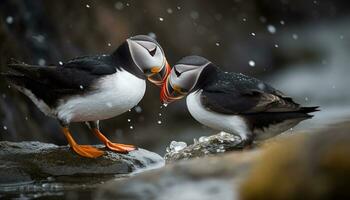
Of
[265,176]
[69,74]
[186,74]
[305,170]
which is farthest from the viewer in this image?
[69,74]

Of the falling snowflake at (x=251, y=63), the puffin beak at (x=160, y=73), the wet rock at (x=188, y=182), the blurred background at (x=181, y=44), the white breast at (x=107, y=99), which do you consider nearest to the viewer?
the wet rock at (x=188, y=182)

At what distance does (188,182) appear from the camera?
3637 millimetres

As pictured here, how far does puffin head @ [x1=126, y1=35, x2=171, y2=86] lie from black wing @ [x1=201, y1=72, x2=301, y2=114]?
0.47 m

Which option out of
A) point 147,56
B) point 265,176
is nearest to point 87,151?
point 147,56

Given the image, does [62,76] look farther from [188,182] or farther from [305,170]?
[305,170]

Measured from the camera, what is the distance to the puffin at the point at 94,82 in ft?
19.7

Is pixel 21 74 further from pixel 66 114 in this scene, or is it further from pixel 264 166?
pixel 264 166

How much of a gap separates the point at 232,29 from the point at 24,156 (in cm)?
797

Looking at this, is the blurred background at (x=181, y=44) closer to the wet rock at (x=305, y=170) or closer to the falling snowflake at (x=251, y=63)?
the falling snowflake at (x=251, y=63)

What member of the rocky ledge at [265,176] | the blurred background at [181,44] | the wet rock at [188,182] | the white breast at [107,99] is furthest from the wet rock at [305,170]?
the blurred background at [181,44]

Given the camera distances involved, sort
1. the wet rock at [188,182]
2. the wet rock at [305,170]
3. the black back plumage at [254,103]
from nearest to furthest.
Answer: the wet rock at [305,170] → the wet rock at [188,182] → the black back plumage at [254,103]

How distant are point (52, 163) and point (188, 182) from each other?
2537 millimetres

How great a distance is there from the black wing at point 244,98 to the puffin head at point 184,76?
0.47 ft

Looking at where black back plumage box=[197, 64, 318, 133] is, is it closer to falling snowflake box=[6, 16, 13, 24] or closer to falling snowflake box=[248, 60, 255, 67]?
falling snowflake box=[6, 16, 13, 24]
